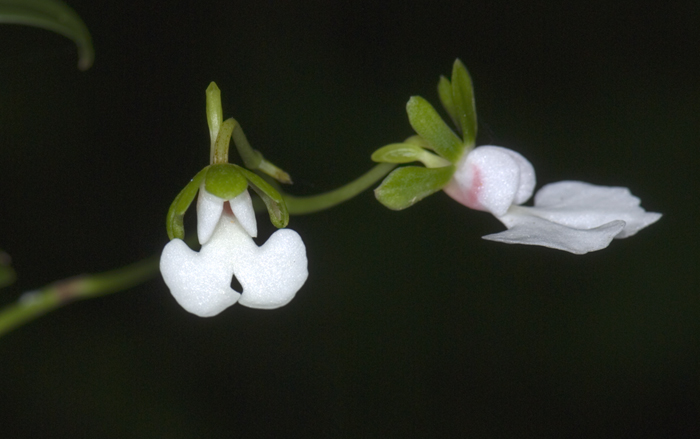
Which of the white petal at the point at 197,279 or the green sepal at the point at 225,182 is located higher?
the green sepal at the point at 225,182

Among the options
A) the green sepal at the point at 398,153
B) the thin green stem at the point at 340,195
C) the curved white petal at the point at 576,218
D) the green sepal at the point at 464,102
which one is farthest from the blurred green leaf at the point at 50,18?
the curved white petal at the point at 576,218

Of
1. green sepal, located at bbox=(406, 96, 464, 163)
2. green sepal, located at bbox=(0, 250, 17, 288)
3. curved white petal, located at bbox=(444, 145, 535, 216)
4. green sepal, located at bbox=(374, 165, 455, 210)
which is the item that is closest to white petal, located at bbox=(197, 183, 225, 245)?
green sepal, located at bbox=(374, 165, 455, 210)

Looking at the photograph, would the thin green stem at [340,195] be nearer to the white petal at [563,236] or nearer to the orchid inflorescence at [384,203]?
the orchid inflorescence at [384,203]

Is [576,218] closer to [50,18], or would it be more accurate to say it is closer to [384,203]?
[384,203]

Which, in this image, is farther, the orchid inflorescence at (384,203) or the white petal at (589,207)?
the white petal at (589,207)

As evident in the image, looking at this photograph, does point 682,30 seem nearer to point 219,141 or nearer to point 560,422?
point 560,422

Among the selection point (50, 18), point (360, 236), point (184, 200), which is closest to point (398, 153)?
point (184, 200)

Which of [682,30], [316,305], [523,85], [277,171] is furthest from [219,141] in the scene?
[682,30]

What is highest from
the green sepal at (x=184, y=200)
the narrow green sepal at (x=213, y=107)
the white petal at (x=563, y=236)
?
the narrow green sepal at (x=213, y=107)

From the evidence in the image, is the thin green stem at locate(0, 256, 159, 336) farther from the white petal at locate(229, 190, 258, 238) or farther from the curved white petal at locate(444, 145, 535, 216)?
the curved white petal at locate(444, 145, 535, 216)
